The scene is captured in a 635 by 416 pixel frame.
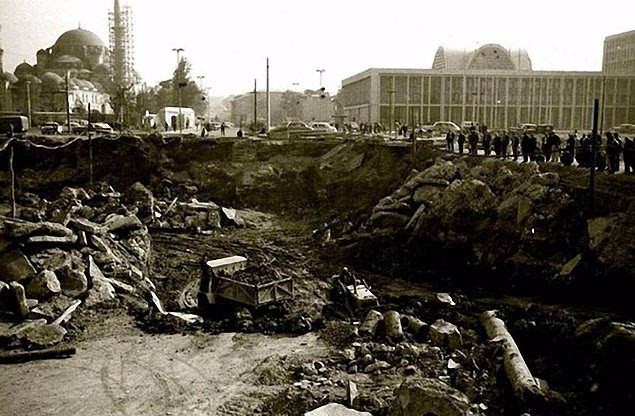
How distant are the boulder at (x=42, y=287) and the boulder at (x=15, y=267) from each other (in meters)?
0.36

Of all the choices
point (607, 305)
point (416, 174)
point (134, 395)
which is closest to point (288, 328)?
point (134, 395)

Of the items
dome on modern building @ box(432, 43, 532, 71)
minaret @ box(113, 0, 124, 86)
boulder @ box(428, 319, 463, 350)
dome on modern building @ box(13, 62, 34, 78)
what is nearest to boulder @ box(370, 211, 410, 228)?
boulder @ box(428, 319, 463, 350)

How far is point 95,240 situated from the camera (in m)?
19.3

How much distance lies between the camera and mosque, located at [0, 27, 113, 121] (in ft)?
249

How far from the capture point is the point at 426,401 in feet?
32.3

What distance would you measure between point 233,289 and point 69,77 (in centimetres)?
7830

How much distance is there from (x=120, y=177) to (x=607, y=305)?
2907 cm

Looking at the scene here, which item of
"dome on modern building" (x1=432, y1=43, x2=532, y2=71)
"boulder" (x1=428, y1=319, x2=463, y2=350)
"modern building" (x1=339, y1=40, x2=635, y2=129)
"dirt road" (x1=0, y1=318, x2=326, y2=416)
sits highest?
"dome on modern building" (x1=432, y1=43, x2=532, y2=71)

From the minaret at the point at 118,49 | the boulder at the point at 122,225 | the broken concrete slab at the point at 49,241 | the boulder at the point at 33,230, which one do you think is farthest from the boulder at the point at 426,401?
the minaret at the point at 118,49

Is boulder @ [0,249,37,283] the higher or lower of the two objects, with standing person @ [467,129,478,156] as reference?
lower

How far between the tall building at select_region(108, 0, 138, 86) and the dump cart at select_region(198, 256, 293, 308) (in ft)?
234

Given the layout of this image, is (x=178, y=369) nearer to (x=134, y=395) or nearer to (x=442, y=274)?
(x=134, y=395)

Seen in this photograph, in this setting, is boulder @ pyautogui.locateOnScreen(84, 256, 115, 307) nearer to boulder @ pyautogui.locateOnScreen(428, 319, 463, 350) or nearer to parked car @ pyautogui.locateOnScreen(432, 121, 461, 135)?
boulder @ pyautogui.locateOnScreen(428, 319, 463, 350)

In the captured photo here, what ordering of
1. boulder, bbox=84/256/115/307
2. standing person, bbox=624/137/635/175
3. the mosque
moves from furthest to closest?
the mosque
standing person, bbox=624/137/635/175
boulder, bbox=84/256/115/307
